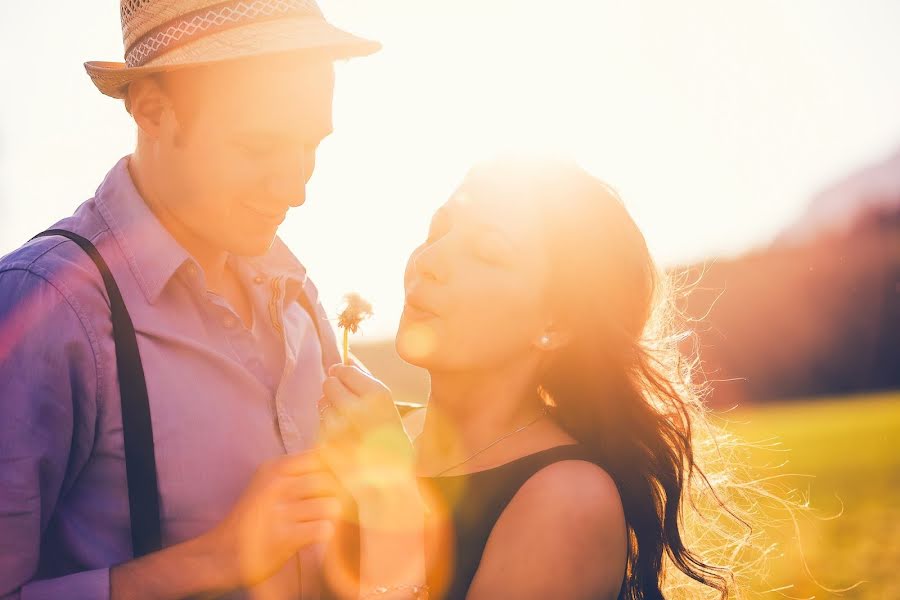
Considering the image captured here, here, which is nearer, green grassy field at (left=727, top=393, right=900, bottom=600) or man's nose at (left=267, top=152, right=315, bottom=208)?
man's nose at (left=267, top=152, right=315, bottom=208)

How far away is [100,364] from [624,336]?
2.32 metres

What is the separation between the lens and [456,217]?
11.3 ft

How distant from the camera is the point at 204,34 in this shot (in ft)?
9.75

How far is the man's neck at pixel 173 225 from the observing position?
3.14m

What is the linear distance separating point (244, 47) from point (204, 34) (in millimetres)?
169

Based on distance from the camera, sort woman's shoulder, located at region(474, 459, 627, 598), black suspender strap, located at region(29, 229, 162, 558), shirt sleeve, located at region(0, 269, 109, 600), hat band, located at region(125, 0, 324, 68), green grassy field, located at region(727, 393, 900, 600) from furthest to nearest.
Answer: green grassy field, located at region(727, 393, 900, 600) < hat band, located at region(125, 0, 324, 68) < woman's shoulder, located at region(474, 459, 627, 598) < black suspender strap, located at region(29, 229, 162, 558) < shirt sleeve, located at region(0, 269, 109, 600)

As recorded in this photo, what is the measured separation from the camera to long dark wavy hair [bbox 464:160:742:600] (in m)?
3.49

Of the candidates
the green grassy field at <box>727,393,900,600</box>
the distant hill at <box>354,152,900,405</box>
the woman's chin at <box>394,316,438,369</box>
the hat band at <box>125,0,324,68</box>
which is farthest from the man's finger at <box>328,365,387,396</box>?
the distant hill at <box>354,152,900,405</box>

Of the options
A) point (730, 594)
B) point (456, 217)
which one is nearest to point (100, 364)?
point (456, 217)

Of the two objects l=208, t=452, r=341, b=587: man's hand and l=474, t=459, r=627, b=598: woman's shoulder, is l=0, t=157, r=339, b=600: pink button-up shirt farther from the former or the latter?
l=474, t=459, r=627, b=598: woman's shoulder

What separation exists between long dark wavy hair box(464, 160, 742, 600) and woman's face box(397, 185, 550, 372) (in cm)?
11

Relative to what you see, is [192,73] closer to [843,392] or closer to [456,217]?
[456,217]

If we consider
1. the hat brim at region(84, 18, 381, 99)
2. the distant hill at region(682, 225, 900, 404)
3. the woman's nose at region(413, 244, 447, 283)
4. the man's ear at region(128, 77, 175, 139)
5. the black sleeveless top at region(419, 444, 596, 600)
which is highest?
the hat brim at region(84, 18, 381, 99)

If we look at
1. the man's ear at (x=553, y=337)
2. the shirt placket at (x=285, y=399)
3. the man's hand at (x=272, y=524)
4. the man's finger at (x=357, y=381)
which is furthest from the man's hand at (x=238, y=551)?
the man's ear at (x=553, y=337)
